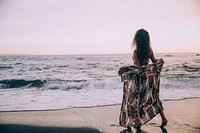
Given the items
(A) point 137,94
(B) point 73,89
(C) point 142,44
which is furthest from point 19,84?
(C) point 142,44

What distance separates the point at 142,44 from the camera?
3246 mm

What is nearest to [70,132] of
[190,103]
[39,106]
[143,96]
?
[143,96]

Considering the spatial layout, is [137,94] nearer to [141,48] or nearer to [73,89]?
[141,48]

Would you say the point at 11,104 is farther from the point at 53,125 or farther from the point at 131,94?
the point at 131,94

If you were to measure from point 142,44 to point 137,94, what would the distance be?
0.81m

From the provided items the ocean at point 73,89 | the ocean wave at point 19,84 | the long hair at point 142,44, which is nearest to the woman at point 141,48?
the long hair at point 142,44

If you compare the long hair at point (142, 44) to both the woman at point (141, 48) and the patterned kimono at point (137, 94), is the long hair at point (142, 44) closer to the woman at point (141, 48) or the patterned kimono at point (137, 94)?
the woman at point (141, 48)

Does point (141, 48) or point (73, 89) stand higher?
point (141, 48)

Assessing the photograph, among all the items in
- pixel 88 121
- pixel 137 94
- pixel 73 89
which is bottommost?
pixel 73 89

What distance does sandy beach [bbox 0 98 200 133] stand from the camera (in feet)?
11.8

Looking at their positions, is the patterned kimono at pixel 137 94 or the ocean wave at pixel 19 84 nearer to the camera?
the patterned kimono at pixel 137 94

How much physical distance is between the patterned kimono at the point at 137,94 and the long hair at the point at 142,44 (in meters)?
0.16

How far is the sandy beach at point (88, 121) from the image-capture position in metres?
3.61

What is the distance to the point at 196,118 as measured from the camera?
4.27m
